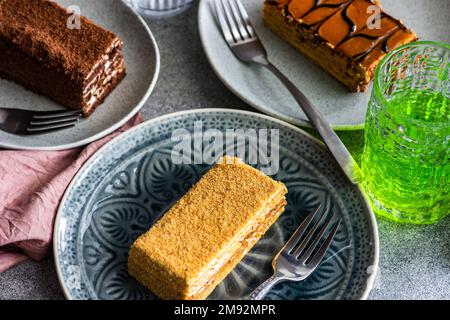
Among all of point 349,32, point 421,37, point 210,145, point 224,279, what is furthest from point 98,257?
point 421,37

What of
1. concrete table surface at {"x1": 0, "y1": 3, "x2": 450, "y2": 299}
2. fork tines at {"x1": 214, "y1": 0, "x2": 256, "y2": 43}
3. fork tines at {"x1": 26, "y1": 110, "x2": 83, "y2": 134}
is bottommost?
concrete table surface at {"x1": 0, "y1": 3, "x2": 450, "y2": 299}

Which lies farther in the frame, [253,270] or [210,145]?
[210,145]

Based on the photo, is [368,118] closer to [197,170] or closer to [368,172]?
[368,172]

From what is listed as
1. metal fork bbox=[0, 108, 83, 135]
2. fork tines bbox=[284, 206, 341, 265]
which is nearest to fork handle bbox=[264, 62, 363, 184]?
fork tines bbox=[284, 206, 341, 265]

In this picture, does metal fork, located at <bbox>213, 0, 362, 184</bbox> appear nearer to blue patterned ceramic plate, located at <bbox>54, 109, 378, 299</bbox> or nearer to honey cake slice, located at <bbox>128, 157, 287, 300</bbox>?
blue patterned ceramic plate, located at <bbox>54, 109, 378, 299</bbox>

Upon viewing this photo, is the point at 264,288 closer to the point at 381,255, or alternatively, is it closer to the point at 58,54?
the point at 381,255

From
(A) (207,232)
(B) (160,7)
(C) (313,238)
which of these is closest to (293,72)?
(B) (160,7)
